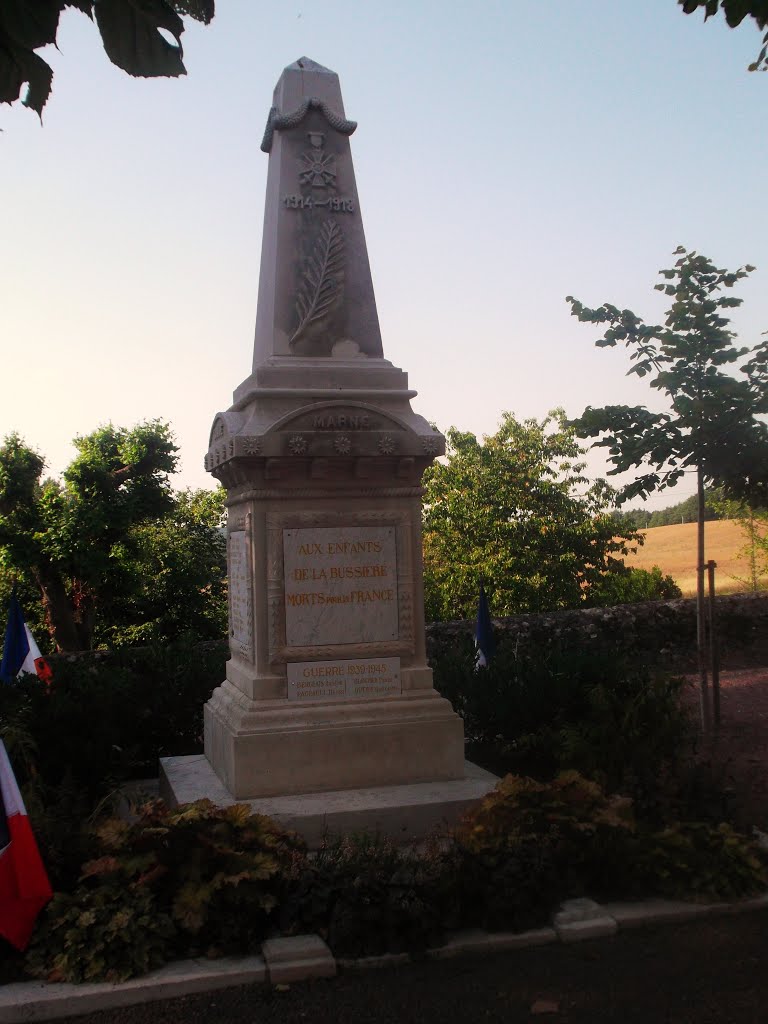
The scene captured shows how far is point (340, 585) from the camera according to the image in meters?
6.31

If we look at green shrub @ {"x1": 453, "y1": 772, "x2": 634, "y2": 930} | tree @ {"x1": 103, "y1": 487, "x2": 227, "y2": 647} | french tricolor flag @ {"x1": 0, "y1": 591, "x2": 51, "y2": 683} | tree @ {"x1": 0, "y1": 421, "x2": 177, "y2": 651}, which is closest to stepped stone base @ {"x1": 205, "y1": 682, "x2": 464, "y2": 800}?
green shrub @ {"x1": 453, "y1": 772, "x2": 634, "y2": 930}

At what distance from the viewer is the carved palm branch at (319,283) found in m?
6.62

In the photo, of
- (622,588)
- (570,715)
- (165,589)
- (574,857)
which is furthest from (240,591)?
(165,589)

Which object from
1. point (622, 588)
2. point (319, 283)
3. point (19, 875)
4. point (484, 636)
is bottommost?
point (19, 875)

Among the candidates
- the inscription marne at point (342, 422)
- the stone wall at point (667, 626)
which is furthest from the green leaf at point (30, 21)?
the stone wall at point (667, 626)

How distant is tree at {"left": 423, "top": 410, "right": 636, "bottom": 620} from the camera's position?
22.1m

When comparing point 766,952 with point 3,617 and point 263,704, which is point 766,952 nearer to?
point 263,704

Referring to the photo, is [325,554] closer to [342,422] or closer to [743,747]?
[342,422]

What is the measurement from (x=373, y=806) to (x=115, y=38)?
4403 millimetres

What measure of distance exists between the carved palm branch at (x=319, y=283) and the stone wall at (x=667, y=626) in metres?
8.08

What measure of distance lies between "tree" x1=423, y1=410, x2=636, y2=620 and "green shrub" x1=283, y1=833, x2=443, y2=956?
1753 cm

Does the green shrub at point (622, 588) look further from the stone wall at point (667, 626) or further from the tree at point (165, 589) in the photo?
the tree at point (165, 589)

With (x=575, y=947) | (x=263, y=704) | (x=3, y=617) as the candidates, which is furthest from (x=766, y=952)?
(x=3, y=617)

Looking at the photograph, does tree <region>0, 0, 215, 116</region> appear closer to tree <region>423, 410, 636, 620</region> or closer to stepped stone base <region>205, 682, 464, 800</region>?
stepped stone base <region>205, 682, 464, 800</region>
